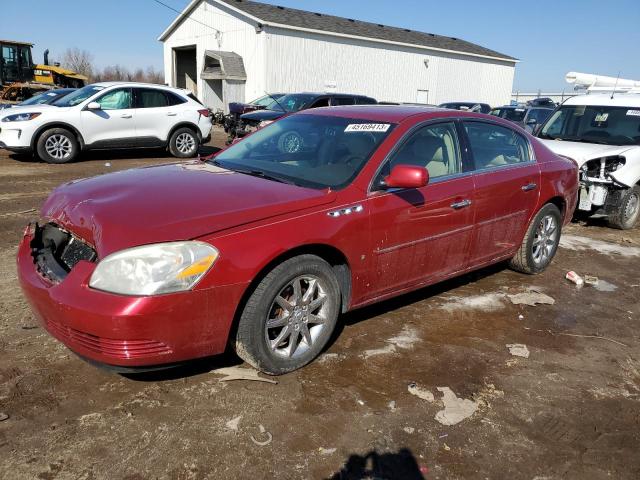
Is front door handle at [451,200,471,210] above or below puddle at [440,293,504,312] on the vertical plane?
above

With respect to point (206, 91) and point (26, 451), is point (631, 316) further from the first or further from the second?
point (206, 91)

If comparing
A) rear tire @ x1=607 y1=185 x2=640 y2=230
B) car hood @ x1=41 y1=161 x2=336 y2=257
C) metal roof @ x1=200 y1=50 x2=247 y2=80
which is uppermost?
metal roof @ x1=200 y1=50 x2=247 y2=80

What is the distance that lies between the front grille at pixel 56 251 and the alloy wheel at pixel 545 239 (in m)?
4.07

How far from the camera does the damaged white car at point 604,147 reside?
23.4 feet

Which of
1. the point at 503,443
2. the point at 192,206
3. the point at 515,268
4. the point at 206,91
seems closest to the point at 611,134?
the point at 515,268

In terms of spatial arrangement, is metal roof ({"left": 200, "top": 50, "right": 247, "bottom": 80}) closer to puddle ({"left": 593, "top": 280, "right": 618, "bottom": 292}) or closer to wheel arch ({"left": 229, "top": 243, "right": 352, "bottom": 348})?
puddle ({"left": 593, "top": 280, "right": 618, "bottom": 292})

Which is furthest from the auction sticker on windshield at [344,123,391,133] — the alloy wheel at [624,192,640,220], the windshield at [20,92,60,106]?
the windshield at [20,92,60,106]

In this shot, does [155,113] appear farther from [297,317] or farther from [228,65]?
[228,65]

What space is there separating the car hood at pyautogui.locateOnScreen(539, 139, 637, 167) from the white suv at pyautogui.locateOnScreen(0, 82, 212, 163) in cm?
824

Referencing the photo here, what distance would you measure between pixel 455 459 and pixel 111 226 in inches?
83.5

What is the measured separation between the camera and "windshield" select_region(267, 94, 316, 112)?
1435 centimetres

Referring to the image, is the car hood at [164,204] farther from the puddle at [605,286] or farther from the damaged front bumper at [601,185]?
the damaged front bumper at [601,185]

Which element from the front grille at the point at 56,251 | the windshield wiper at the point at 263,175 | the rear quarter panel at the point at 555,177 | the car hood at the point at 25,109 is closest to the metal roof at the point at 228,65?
the car hood at the point at 25,109

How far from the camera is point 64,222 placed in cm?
312
